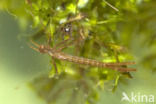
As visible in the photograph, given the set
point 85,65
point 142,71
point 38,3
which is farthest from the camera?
point 142,71

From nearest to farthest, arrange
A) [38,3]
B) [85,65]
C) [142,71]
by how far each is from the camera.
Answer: [38,3] < [85,65] < [142,71]

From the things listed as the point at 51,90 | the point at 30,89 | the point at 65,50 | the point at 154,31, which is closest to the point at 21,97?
the point at 30,89

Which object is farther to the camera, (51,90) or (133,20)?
(133,20)

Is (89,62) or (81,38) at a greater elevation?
(81,38)

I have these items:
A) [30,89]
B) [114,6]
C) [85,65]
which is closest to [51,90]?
[30,89]

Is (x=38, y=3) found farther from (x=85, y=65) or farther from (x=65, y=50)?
(x=85, y=65)

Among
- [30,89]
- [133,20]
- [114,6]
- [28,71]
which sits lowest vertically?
[30,89]

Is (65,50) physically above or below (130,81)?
above
